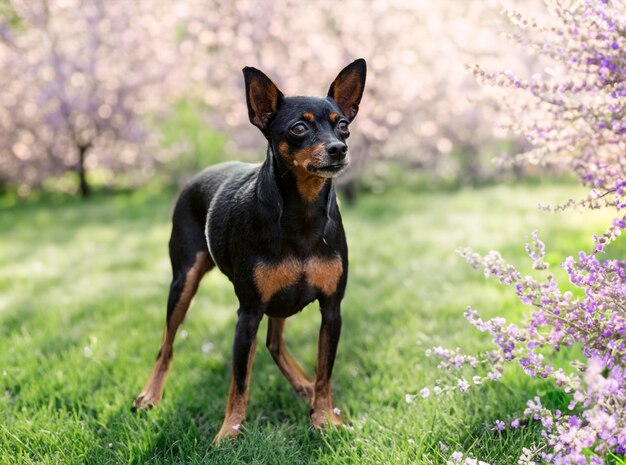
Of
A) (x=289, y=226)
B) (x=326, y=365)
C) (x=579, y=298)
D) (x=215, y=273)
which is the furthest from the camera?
(x=215, y=273)

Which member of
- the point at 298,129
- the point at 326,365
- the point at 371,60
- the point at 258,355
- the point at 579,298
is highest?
the point at 298,129

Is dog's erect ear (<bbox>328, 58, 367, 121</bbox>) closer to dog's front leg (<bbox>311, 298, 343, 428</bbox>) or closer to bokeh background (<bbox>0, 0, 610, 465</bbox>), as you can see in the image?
bokeh background (<bbox>0, 0, 610, 465</bbox>)

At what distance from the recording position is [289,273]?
3176 millimetres

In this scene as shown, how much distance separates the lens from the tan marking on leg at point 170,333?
379 cm

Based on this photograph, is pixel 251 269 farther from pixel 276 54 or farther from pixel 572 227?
pixel 276 54

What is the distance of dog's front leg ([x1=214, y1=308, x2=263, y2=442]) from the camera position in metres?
3.28

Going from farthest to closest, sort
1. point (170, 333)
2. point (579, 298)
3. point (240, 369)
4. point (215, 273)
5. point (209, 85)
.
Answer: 1. point (209, 85)
2. point (215, 273)
3. point (170, 333)
4. point (240, 369)
5. point (579, 298)

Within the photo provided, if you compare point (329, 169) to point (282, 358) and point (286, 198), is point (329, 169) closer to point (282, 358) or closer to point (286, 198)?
point (286, 198)

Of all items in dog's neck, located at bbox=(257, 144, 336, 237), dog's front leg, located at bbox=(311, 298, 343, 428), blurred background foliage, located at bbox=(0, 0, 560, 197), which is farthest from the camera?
blurred background foliage, located at bbox=(0, 0, 560, 197)

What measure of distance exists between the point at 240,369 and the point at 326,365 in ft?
1.50

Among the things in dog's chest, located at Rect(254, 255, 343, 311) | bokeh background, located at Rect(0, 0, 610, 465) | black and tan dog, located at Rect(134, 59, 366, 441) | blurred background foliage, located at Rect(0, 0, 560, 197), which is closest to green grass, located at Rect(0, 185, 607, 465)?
bokeh background, located at Rect(0, 0, 610, 465)

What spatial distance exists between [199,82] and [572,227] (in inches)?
449

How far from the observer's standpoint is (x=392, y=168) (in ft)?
55.5

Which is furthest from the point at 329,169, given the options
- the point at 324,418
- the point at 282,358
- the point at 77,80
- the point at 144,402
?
the point at 77,80
